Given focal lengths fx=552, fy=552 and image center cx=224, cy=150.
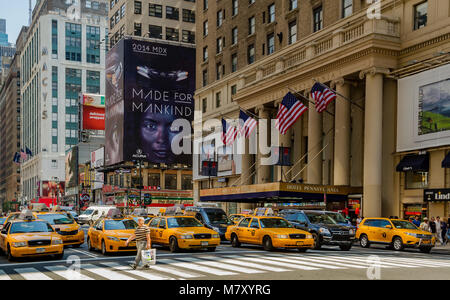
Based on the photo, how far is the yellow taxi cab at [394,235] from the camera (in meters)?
26.0

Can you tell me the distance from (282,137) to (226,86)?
47.6 ft

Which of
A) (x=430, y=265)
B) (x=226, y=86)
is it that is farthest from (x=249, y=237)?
(x=226, y=86)

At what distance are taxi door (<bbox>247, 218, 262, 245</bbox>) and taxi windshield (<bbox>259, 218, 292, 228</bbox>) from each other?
0.29 meters

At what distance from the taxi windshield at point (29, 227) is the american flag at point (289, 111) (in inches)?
827

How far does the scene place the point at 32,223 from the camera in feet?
69.9

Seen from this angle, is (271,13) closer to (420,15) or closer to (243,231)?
(420,15)

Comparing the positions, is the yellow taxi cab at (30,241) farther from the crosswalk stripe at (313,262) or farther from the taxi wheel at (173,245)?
the crosswalk stripe at (313,262)

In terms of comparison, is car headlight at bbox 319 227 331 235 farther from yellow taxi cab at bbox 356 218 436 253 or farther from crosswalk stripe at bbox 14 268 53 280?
crosswalk stripe at bbox 14 268 53 280

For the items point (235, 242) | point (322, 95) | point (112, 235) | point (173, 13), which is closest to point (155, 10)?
point (173, 13)

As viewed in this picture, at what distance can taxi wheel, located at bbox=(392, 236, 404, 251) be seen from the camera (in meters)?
26.5

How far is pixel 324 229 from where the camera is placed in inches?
1012

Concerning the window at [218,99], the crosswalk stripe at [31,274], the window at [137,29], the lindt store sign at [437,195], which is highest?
the window at [137,29]

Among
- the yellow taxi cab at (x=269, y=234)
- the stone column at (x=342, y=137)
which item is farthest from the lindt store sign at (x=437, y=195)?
the yellow taxi cab at (x=269, y=234)

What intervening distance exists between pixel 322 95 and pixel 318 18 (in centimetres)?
1054
